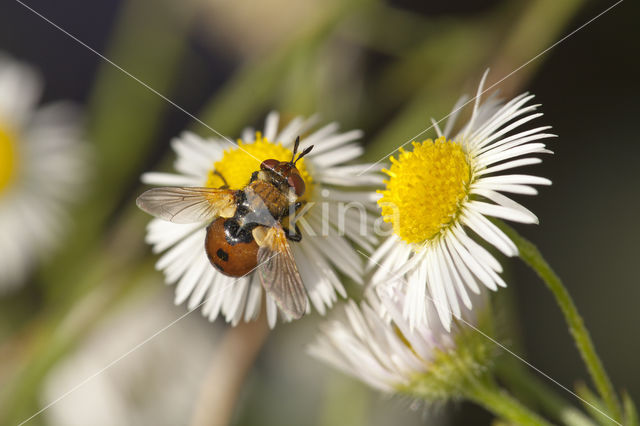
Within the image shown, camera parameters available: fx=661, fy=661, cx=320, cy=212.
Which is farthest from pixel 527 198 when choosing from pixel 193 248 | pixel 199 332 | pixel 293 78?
pixel 199 332

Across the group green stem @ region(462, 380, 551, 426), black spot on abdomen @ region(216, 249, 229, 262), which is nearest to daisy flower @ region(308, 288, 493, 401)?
green stem @ region(462, 380, 551, 426)

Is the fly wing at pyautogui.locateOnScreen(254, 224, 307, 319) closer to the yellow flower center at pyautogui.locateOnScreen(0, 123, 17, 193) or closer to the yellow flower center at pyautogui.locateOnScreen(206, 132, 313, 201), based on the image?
the yellow flower center at pyautogui.locateOnScreen(206, 132, 313, 201)

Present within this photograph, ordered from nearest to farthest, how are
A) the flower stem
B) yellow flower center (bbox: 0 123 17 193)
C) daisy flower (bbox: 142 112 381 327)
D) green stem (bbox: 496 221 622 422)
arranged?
green stem (bbox: 496 221 622 422)
daisy flower (bbox: 142 112 381 327)
the flower stem
yellow flower center (bbox: 0 123 17 193)

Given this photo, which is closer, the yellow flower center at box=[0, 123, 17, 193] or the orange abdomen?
the orange abdomen

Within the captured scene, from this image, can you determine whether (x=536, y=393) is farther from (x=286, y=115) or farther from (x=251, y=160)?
(x=286, y=115)

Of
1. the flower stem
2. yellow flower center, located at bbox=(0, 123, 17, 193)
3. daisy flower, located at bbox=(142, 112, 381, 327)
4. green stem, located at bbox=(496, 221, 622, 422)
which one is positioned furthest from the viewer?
yellow flower center, located at bbox=(0, 123, 17, 193)

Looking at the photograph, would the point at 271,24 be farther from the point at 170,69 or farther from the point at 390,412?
the point at 390,412

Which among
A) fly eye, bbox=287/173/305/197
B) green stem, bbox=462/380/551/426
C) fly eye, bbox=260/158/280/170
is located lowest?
green stem, bbox=462/380/551/426

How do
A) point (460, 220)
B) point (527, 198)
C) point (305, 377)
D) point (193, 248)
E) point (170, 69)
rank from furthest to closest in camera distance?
point (170, 69) < point (305, 377) < point (527, 198) < point (193, 248) < point (460, 220)
